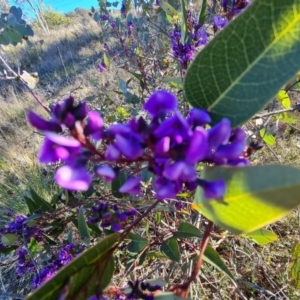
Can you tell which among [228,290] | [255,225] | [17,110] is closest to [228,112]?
[255,225]

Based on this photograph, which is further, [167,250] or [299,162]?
[299,162]

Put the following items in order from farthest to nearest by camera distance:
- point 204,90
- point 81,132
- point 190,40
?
point 190,40 → point 204,90 → point 81,132

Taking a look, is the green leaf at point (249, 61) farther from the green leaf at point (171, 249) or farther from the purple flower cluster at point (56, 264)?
the purple flower cluster at point (56, 264)

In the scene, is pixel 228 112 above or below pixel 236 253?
above

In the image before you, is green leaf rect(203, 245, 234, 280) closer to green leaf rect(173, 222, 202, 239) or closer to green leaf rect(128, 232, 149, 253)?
green leaf rect(173, 222, 202, 239)

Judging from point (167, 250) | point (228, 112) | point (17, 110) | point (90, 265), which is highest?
point (228, 112)

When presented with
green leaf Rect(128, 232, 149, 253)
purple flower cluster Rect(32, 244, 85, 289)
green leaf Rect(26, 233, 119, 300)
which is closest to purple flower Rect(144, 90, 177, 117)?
green leaf Rect(26, 233, 119, 300)

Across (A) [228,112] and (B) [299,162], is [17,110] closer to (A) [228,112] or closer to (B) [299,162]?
(B) [299,162]
